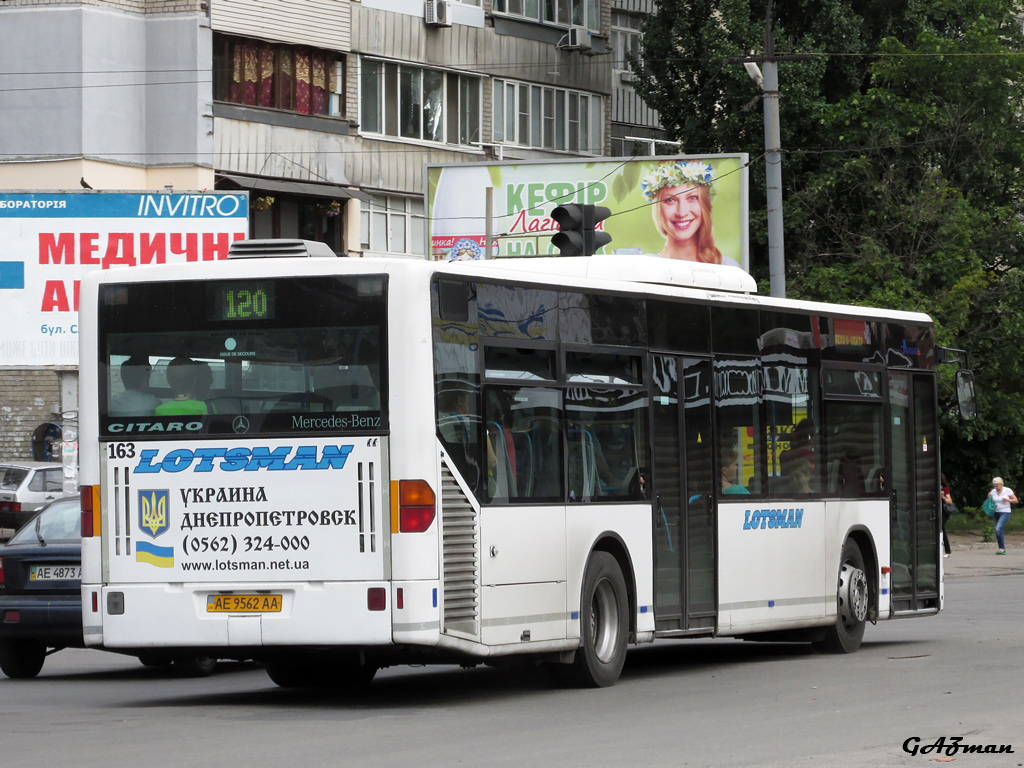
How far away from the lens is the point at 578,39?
48.6 metres

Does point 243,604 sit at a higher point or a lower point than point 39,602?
higher

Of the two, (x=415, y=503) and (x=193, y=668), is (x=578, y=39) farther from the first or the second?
(x=415, y=503)

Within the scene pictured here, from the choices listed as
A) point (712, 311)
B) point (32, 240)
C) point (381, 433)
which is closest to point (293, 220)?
point (32, 240)

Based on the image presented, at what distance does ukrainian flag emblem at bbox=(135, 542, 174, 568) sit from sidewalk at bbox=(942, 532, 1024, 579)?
69.5 ft

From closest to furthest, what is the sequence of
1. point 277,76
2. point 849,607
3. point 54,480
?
point 849,607 → point 54,480 → point 277,76

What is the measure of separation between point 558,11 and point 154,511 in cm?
3806

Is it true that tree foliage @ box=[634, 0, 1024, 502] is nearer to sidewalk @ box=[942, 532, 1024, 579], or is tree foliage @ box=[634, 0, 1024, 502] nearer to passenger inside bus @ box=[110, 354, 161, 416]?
sidewalk @ box=[942, 532, 1024, 579]

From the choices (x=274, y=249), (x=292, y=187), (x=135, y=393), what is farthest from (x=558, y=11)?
(x=135, y=393)

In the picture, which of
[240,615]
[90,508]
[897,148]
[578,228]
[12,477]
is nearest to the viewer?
[240,615]

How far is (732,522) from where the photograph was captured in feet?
49.0

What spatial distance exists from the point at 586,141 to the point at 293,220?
Result: 10167 millimetres

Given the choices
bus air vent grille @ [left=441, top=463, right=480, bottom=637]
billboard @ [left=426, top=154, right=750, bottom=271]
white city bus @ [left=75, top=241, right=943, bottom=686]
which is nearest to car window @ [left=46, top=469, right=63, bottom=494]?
billboard @ [left=426, top=154, right=750, bottom=271]

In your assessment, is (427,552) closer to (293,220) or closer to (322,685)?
(322,685)

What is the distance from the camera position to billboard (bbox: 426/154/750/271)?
119 feet
